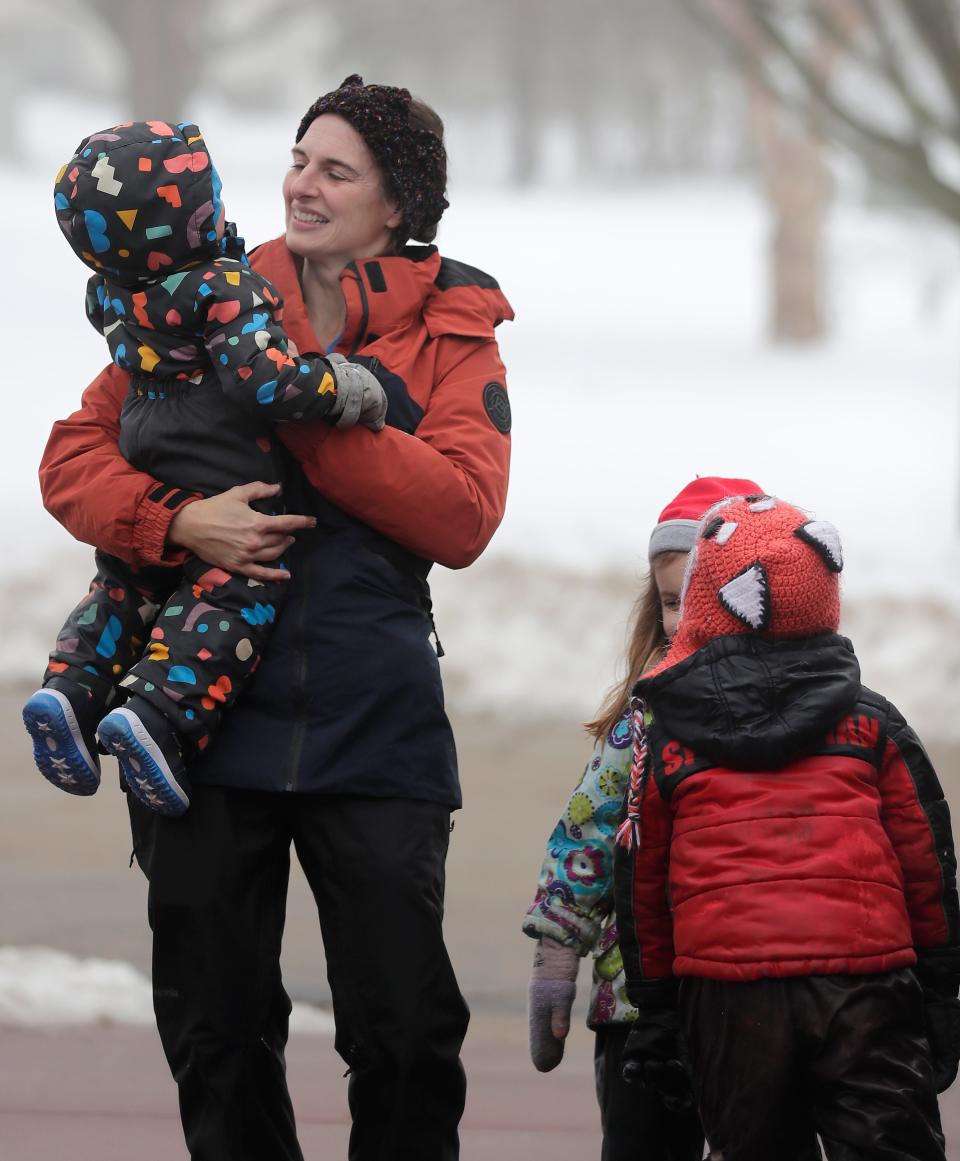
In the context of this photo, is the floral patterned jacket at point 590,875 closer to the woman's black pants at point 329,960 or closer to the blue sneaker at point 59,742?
the woman's black pants at point 329,960

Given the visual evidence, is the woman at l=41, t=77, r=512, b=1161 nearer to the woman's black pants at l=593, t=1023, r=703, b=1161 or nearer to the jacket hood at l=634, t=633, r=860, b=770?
the woman's black pants at l=593, t=1023, r=703, b=1161

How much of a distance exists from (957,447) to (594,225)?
1286 centimetres

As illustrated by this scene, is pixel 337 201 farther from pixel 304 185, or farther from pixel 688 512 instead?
pixel 688 512

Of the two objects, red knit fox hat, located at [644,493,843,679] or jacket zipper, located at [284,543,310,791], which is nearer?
red knit fox hat, located at [644,493,843,679]

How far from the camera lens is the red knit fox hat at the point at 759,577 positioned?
2668 mm

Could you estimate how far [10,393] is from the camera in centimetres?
1541

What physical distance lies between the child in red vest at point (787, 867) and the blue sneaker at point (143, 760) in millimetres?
701

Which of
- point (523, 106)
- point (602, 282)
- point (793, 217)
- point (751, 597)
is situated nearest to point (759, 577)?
point (751, 597)

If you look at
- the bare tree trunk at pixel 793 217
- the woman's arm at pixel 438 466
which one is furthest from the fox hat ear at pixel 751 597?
the bare tree trunk at pixel 793 217

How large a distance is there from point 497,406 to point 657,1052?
1.07 m

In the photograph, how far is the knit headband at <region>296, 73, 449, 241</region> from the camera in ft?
10.2

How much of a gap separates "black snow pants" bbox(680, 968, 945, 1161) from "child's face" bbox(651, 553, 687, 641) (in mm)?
720

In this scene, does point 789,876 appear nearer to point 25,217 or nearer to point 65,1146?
point 65,1146

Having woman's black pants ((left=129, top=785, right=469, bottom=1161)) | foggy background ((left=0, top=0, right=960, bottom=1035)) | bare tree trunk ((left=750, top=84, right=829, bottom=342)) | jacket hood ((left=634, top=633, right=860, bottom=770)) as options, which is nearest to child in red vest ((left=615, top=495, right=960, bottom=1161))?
jacket hood ((left=634, top=633, right=860, bottom=770))
